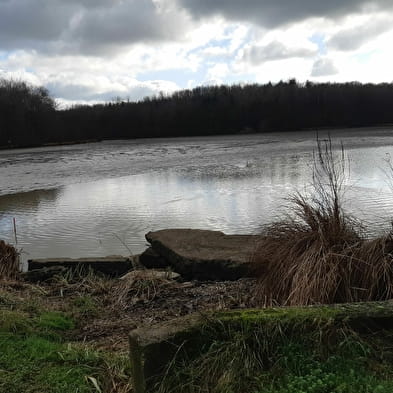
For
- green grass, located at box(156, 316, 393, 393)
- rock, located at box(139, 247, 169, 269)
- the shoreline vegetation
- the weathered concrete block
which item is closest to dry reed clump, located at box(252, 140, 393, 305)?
Result: the shoreline vegetation

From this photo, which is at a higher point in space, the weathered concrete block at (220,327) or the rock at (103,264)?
the weathered concrete block at (220,327)

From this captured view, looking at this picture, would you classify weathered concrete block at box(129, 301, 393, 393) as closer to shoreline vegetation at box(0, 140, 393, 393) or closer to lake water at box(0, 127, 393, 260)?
shoreline vegetation at box(0, 140, 393, 393)

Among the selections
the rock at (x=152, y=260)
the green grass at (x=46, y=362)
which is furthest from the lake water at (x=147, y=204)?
the green grass at (x=46, y=362)

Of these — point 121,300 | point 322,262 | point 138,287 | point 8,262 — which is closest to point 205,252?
point 138,287

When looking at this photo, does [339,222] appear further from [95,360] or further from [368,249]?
[95,360]

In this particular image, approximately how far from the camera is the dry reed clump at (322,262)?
3938 mm

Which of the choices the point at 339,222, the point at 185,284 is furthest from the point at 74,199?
the point at 339,222

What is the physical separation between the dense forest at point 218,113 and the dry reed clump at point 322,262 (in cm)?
7970

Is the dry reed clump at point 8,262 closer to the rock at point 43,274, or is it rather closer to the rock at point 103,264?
the rock at point 43,274

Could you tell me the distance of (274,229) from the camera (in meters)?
4.99

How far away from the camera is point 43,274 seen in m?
6.54

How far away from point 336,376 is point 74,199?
41.7 feet

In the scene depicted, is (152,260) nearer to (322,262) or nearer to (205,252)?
(205,252)

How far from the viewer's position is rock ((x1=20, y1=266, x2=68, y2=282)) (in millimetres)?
6500
